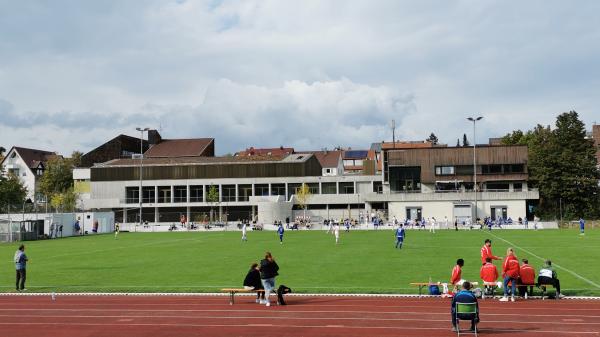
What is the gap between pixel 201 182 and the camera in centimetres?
10862

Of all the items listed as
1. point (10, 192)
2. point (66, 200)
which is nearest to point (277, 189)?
point (66, 200)

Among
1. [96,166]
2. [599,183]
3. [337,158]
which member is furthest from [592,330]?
[337,158]

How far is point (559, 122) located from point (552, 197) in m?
11.2

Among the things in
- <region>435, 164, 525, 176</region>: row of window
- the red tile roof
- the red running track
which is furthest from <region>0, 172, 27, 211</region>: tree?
the red running track

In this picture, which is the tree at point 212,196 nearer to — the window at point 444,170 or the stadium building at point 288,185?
the stadium building at point 288,185

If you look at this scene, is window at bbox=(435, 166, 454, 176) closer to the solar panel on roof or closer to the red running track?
the solar panel on roof

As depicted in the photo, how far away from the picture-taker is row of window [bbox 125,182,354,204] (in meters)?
108

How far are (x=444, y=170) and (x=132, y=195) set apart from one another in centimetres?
5599

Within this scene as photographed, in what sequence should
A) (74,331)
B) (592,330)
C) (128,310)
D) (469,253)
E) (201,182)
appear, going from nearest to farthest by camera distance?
(592,330) < (74,331) < (128,310) < (469,253) < (201,182)

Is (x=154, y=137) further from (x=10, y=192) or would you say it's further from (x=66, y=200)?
(x=10, y=192)

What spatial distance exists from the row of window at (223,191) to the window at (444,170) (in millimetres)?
17467

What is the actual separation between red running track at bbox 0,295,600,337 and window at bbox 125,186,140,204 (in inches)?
3629

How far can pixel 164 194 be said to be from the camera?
110m

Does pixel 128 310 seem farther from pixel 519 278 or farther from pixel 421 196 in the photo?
pixel 421 196
